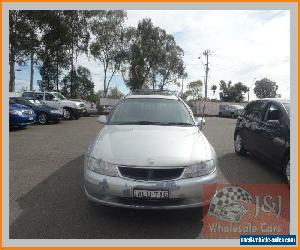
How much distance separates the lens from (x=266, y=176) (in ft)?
21.7

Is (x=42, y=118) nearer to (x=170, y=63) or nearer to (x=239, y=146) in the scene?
(x=239, y=146)

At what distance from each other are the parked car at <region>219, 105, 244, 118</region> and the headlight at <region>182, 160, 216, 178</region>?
114ft

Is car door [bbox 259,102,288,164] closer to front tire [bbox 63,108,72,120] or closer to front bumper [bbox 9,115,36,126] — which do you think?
front bumper [bbox 9,115,36,126]

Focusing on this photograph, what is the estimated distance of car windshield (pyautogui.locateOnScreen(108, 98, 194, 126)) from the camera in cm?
568

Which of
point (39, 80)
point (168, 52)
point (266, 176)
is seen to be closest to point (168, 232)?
point (266, 176)

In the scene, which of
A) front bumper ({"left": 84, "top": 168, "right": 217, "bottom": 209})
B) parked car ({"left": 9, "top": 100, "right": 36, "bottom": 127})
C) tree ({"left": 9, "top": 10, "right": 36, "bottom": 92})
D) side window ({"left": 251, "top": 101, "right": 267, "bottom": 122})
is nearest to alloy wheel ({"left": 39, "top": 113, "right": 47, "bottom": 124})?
parked car ({"left": 9, "top": 100, "right": 36, "bottom": 127})

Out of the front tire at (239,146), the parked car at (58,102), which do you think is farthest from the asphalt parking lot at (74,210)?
the parked car at (58,102)

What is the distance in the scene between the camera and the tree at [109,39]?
111 feet

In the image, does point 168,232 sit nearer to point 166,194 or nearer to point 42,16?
point 166,194

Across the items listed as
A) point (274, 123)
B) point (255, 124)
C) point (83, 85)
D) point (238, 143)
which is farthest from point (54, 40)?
point (274, 123)

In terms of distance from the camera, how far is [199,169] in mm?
4223

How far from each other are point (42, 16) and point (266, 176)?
2312 centimetres

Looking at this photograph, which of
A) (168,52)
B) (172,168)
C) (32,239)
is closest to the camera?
(32,239)

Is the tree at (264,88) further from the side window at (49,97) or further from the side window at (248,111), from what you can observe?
the side window at (248,111)
